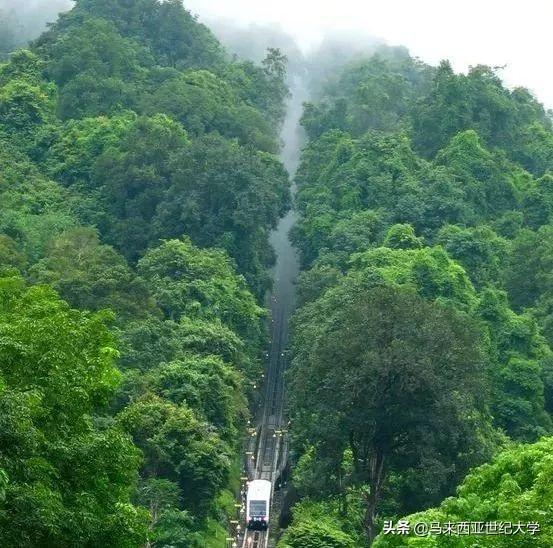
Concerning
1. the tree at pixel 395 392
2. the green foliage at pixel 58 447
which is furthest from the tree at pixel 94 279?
the green foliage at pixel 58 447

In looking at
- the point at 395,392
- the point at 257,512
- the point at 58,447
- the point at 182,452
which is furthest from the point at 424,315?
the point at 58,447

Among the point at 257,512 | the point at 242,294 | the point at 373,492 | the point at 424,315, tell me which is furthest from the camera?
the point at 242,294

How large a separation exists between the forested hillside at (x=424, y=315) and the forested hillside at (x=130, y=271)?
3442 mm

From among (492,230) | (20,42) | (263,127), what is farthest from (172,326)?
(20,42)

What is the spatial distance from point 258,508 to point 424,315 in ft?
32.7

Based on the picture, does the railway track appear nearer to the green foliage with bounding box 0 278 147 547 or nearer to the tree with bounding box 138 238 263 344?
the tree with bounding box 138 238 263 344

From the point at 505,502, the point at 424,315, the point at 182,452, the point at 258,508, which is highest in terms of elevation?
the point at 424,315

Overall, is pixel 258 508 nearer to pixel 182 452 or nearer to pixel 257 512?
pixel 257 512

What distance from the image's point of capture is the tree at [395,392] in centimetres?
3572

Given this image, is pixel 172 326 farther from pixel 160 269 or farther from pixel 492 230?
pixel 492 230

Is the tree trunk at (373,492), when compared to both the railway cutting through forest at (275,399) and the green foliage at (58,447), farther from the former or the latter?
the green foliage at (58,447)

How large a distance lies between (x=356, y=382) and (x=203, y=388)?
6.75 m

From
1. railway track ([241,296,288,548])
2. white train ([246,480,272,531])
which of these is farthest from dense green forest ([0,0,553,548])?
railway track ([241,296,288,548])

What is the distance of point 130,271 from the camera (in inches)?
1924
